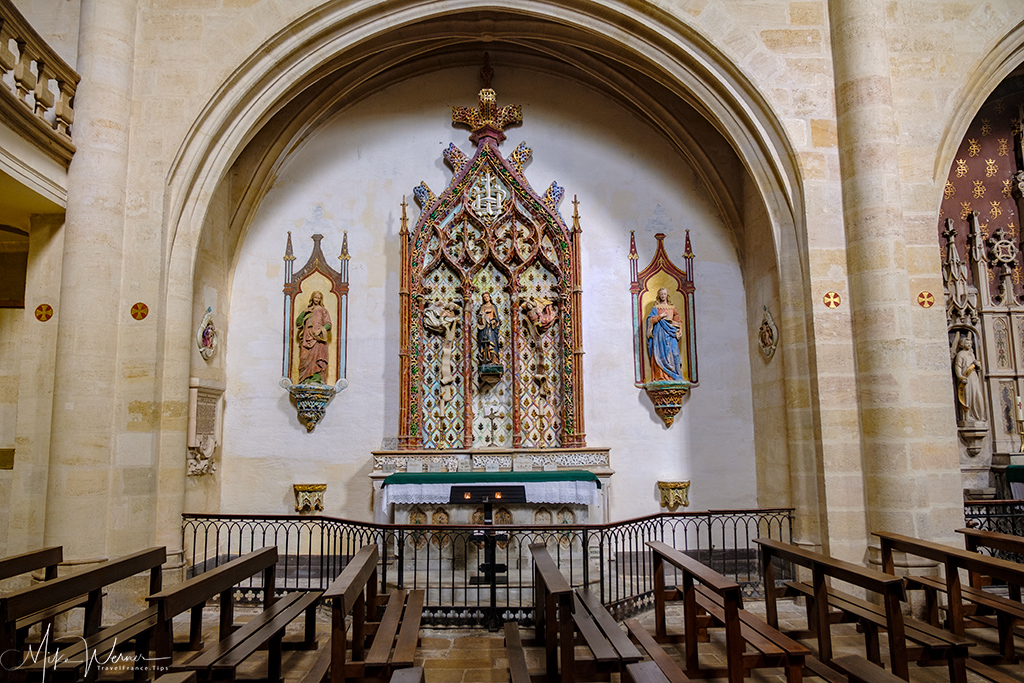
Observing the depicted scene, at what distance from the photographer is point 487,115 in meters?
9.10

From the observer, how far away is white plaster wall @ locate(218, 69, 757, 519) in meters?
8.66

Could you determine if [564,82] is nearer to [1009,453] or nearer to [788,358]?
[788,358]

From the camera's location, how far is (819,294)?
6.78 m

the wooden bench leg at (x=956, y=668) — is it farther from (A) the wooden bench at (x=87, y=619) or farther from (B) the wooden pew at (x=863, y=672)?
(A) the wooden bench at (x=87, y=619)

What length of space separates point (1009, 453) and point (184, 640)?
31.2 ft

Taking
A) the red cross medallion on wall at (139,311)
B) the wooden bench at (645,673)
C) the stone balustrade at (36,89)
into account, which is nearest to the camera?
the wooden bench at (645,673)

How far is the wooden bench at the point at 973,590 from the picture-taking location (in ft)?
13.5

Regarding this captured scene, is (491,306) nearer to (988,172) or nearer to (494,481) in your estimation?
(494,481)

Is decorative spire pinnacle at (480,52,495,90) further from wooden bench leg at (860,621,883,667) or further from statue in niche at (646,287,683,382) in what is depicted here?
wooden bench leg at (860,621,883,667)

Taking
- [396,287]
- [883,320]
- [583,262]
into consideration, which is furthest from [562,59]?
[883,320]

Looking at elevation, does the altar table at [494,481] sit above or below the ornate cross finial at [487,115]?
below

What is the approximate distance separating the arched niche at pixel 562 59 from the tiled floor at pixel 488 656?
1920 millimetres

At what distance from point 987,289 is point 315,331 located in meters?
8.84

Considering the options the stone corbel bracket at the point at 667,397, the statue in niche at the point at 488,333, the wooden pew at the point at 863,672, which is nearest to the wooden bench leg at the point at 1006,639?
the wooden pew at the point at 863,672
